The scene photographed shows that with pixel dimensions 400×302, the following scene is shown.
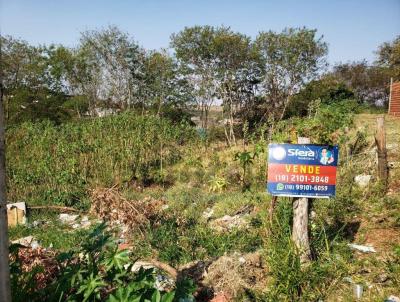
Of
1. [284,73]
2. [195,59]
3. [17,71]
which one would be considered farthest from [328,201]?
[17,71]

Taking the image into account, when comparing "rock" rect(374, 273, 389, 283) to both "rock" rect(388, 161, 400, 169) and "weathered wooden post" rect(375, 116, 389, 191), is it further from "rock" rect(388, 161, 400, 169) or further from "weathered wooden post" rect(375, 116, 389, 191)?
"rock" rect(388, 161, 400, 169)

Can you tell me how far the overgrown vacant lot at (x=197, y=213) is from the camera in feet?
10.1

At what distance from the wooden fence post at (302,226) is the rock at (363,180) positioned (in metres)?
2.30

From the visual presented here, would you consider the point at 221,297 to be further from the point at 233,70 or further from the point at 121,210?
the point at 233,70

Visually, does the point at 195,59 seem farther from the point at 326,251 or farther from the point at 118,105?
the point at 326,251

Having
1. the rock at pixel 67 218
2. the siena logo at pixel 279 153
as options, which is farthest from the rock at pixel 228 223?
the rock at pixel 67 218

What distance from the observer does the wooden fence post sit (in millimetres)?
3291

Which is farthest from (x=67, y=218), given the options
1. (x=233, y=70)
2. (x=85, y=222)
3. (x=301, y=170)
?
(x=233, y=70)

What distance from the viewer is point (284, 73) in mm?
15750

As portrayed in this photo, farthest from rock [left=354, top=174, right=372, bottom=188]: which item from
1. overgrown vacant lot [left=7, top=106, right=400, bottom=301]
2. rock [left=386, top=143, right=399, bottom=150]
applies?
rock [left=386, top=143, right=399, bottom=150]

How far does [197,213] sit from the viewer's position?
17.9 feet

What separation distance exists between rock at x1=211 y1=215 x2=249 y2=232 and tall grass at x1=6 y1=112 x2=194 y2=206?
8.58 feet

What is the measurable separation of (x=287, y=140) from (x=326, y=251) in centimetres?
109

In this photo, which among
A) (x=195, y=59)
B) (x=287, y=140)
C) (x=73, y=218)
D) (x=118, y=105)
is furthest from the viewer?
(x=118, y=105)
